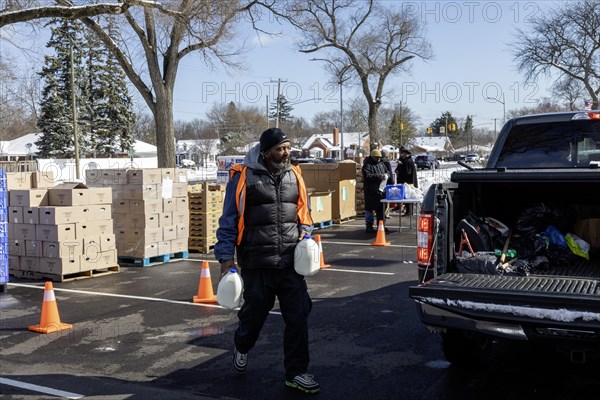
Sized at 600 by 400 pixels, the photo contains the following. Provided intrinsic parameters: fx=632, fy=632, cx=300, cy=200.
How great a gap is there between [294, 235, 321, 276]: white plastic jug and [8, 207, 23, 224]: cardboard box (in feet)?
22.7

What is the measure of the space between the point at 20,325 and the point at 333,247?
7.20 meters

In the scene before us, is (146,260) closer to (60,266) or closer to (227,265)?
(60,266)

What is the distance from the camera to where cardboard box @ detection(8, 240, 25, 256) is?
34.1 feet

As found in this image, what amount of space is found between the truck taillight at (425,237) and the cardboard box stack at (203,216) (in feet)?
26.9

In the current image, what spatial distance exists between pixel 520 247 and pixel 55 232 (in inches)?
283

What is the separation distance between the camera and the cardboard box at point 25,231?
1019cm

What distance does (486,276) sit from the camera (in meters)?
4.89

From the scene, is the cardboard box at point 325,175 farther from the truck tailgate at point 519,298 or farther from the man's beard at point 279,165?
the truck tailgate at point 519,298

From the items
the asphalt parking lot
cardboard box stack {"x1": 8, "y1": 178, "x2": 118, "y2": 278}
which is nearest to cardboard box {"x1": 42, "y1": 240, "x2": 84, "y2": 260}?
cardboard box stack {"x1": 8, "y1": 178, "x2": 118, "y2": 278}

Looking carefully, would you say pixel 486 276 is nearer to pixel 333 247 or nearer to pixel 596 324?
pixel 596 324

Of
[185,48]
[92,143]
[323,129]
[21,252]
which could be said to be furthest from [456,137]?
[21,252]

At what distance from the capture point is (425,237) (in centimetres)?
502

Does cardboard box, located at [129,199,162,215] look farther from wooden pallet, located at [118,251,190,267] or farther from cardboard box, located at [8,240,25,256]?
cardboard box, located at [8,240,25,256]

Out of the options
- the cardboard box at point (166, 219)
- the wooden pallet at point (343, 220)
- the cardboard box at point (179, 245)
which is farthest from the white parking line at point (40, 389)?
the wooden pallet at point (343, 220)
